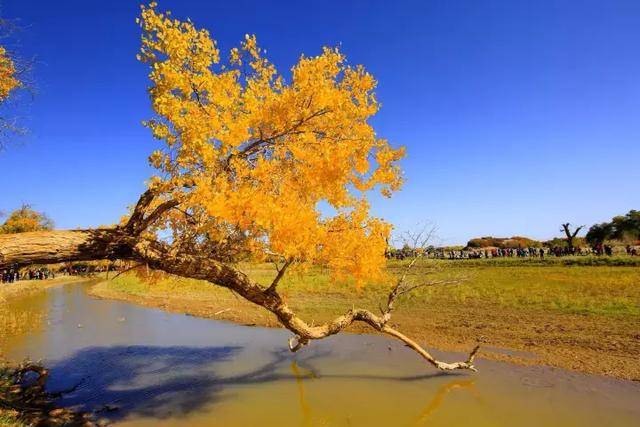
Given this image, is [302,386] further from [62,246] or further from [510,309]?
[510,309]

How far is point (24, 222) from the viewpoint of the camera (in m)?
55.2

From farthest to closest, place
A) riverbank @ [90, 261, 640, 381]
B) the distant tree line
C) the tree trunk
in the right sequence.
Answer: the distant tree line, riverbank @ [90, 261, 640, 381], the tree trunk

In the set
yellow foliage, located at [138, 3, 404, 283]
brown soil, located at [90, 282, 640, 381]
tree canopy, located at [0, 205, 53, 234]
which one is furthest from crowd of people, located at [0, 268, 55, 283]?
yellow foliage, located at [138, 3, 404, 283]

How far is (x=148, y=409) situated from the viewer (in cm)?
1104

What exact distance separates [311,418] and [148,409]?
4333mm

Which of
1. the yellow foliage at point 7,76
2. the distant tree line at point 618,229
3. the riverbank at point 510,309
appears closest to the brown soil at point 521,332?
the riverbank at point 510,309

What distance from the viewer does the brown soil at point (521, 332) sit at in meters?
13.7

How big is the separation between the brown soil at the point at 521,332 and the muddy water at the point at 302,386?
43.8 inches

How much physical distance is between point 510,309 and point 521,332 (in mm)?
4529

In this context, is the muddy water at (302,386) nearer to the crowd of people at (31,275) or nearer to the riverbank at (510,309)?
the riverbank at (510,309)

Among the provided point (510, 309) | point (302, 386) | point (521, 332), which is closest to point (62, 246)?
point (302, 386)

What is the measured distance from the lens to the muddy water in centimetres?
1027

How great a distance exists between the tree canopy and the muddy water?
4172cm

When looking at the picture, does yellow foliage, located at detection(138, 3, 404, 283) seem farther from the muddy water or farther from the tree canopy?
the tree canopy
